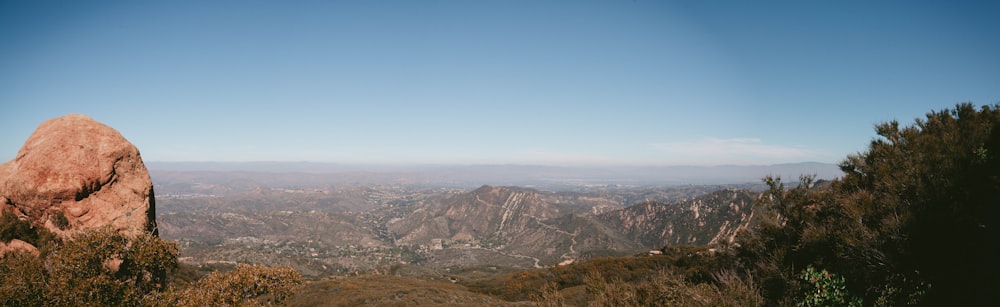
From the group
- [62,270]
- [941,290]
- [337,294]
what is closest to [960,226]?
[941,290]

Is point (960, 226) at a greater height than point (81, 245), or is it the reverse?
point (960, 226)

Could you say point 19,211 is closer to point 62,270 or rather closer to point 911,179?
point 62,270

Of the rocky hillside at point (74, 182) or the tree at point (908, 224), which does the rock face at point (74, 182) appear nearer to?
the rocky hillside at point (74, 182)

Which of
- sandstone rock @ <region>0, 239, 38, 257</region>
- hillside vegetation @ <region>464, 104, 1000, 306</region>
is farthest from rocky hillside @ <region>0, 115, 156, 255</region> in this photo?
hillside vegetation @ <region>464, 104, 1000, 306</region>

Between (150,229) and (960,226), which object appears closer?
(960,226)

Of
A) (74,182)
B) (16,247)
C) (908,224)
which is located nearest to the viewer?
(908,224)

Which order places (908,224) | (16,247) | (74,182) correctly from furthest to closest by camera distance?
(74,182)
(16,247)
(908,224)

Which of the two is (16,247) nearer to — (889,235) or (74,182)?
(74,182)

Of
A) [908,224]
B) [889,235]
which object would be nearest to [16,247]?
[889,235]
